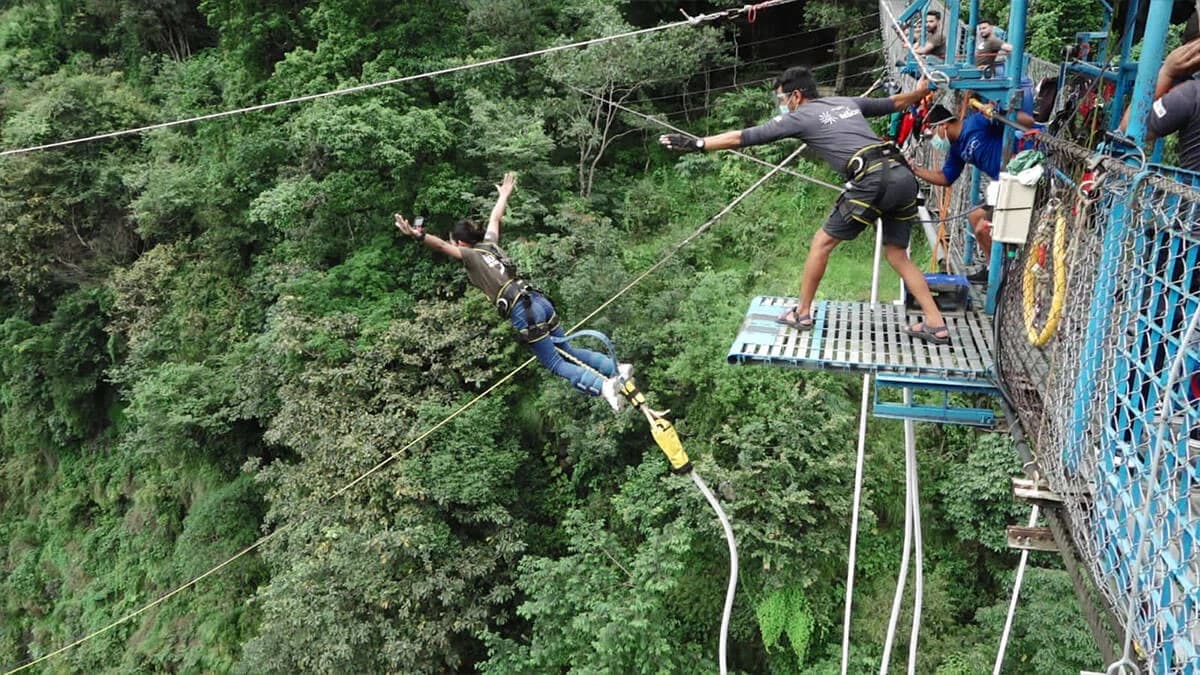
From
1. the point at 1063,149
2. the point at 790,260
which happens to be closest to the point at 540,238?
the point at 790,260

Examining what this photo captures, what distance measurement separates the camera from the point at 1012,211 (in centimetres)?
311

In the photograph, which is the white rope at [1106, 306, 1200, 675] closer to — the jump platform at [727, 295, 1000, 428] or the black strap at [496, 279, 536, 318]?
the jump platform at [727, 295, 1000, 428]

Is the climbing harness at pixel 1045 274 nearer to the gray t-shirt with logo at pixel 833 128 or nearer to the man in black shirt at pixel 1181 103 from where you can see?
the man in black shirt at pixel 1181 103

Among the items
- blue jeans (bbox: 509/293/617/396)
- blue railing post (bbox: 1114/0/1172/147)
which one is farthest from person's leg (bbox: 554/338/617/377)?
blue railing post (bbox: 1114/0/1172/147)

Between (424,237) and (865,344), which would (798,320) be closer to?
(865,344)

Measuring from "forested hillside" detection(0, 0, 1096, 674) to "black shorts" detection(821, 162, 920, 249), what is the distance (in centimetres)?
360

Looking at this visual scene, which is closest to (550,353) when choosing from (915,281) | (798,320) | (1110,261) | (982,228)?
(798,320)

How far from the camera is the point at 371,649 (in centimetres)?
728

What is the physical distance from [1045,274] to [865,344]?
0.83 m

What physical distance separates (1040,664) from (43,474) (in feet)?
52.0

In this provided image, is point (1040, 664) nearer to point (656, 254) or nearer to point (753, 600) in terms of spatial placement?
point (753, 600)

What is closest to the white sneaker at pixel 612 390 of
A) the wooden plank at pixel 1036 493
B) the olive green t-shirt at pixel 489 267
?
the olive green t-shirt at pixel 489 267

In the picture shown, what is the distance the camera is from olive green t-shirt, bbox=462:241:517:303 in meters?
4.38

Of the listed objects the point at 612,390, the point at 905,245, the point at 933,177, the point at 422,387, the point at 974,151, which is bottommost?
the point at 422,387
